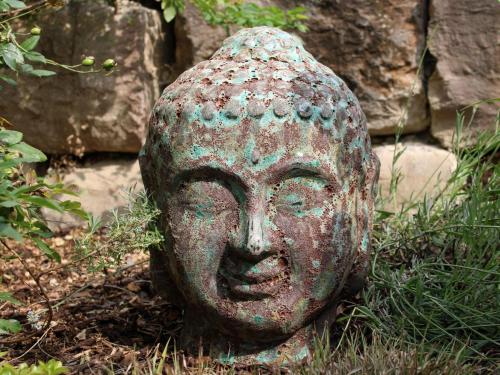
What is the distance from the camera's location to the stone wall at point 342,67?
12.5ft

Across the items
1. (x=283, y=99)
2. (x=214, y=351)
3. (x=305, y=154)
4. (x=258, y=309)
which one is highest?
(x=283, y=99)

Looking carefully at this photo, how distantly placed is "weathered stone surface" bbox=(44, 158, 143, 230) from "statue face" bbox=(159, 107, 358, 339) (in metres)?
1.67

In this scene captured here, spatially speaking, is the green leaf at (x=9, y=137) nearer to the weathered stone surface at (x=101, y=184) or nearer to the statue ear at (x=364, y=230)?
the statue ear at (x=364, y=230)

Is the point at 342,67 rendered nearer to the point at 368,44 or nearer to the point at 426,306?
the point at 368,44

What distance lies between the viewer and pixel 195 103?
2318mm

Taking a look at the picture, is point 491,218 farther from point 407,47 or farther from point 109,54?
point 109,54

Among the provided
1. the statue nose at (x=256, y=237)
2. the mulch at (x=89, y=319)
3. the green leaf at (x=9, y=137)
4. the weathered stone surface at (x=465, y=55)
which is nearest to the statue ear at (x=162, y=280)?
the mulch at (x=89, y=319)

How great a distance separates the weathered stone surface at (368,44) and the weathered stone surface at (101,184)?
0.65m

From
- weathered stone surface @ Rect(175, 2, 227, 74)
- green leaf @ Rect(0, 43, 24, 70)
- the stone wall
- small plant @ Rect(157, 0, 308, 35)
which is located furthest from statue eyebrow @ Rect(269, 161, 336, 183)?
weathered stone surface @ Rect(175, 2, 227, 74)

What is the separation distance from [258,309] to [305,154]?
1.57 ft

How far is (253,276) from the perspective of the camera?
2260mm

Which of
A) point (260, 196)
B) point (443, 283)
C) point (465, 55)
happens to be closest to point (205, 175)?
point (260, 196)

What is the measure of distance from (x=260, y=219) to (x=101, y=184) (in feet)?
6.40

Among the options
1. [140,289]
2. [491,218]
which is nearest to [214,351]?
[140,289]
